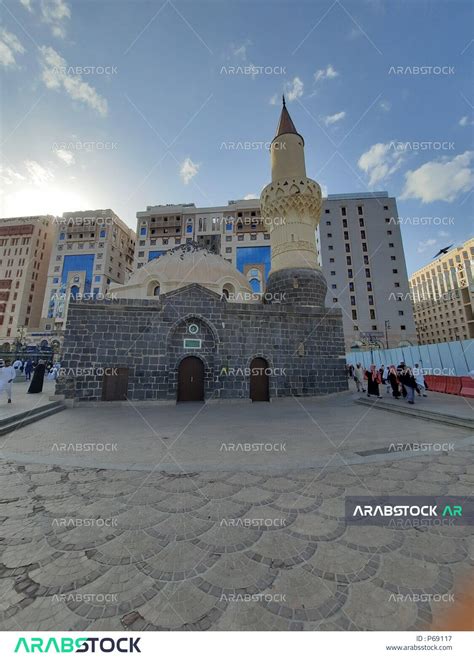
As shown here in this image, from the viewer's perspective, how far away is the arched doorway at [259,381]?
44.4 ft

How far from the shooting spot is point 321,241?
46.7 meters

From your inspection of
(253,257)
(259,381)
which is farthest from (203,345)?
(253,257)

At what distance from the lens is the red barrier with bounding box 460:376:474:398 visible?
1150cm

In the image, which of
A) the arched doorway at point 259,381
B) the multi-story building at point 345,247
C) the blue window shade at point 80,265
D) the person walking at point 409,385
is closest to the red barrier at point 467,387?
the person walking at point 409,385

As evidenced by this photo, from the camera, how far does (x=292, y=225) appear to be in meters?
16.7

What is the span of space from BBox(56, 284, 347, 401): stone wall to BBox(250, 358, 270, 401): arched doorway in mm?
307

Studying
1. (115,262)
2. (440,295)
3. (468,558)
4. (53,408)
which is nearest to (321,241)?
(440,295)

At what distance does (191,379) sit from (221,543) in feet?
35.8

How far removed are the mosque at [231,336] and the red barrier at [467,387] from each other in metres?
5.14

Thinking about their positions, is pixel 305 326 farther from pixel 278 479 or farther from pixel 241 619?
pixel 241 619

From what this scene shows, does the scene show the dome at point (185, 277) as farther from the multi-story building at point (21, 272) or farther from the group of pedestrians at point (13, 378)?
the multi-story building at point (21, 272)

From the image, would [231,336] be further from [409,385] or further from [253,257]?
[253,257]

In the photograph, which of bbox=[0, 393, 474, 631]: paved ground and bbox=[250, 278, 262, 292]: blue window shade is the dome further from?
bbox=[250, 278, 262, 292]: blue window shade
